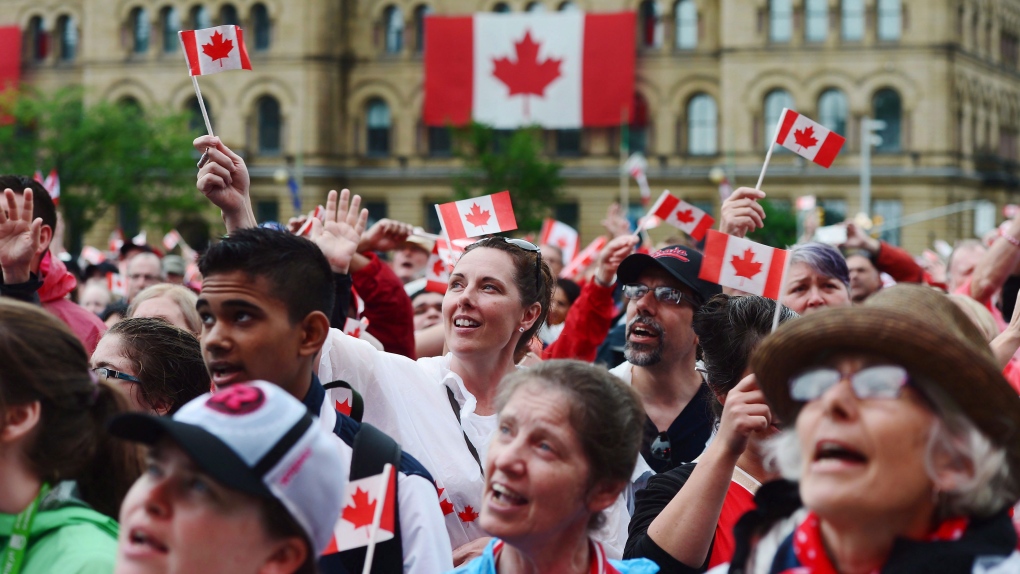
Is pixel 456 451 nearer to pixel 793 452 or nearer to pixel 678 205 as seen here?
pixel 793 452

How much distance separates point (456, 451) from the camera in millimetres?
4504

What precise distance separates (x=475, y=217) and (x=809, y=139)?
150 cm

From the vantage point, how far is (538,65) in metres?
51.0

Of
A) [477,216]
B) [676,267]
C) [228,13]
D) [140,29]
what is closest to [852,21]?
[228,13]

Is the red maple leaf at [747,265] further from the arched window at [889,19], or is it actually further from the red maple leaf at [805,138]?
the arched window at [889,19]

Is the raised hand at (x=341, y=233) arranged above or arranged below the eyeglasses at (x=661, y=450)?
above

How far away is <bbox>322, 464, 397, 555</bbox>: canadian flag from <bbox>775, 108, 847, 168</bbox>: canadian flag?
9.89 ft

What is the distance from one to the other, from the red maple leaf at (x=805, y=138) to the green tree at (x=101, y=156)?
4348cm

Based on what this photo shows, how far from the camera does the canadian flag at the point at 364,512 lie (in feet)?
10.7

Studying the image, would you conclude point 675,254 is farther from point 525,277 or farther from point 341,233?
point 341,233

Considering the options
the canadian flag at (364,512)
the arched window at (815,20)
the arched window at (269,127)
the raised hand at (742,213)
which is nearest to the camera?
the canadian flag at (364,512)

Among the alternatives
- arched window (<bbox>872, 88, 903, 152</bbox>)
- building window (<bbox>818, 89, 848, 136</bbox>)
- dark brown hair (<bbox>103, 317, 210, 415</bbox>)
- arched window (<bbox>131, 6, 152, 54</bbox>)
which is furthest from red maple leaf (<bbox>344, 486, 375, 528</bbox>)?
arched window (<bbox>131, 6, 152, 54</bbox>)

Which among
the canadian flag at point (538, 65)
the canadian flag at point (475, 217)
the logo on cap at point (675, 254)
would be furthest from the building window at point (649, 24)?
the logo on cap at point (675, 254)

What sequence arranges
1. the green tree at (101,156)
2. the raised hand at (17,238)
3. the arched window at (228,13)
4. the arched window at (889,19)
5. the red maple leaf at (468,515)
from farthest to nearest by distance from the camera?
1. the arched window at (228,13)
2. the arched window at (889,19)
3. the green tree at (101,156)
4. the raised hand at (17,238)
5. the red maple leaf at (468,515)
